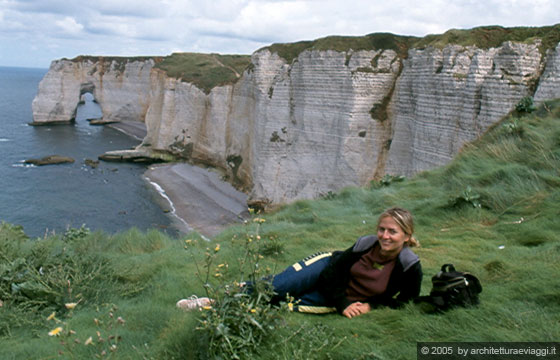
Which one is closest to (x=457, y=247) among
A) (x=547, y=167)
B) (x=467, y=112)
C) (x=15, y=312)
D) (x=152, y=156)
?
(x=547, y=167)

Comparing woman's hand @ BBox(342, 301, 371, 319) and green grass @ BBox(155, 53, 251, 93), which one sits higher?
green grass @ BBox(155, 53, 251, 93)

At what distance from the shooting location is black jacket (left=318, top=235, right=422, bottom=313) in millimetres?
3555

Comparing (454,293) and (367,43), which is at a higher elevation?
(367,43)

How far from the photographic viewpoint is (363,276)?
12.3ft

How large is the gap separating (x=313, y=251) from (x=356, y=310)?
236 centimetres

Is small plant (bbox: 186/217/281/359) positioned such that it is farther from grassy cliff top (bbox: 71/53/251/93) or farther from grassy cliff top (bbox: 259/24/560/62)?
grassy cliff top (bbox: 71/53/251/93)

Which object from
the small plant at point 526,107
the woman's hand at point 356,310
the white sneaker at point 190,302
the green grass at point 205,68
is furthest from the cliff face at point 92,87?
the woman's hand at point 356,310

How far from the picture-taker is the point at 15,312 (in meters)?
4.46

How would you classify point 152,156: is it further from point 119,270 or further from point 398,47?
point 119,270

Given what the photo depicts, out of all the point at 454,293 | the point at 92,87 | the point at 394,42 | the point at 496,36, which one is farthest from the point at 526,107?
→ the point at 92,87

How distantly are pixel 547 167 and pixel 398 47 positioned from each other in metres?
15.0

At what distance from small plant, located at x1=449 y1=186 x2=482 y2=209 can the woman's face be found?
347 cm

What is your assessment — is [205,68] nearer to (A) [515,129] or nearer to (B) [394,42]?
(B) [394,42]

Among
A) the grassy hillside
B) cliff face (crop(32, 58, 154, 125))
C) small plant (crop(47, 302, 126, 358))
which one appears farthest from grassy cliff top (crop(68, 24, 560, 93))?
small plant (crop(47, 302, 126, 358))
